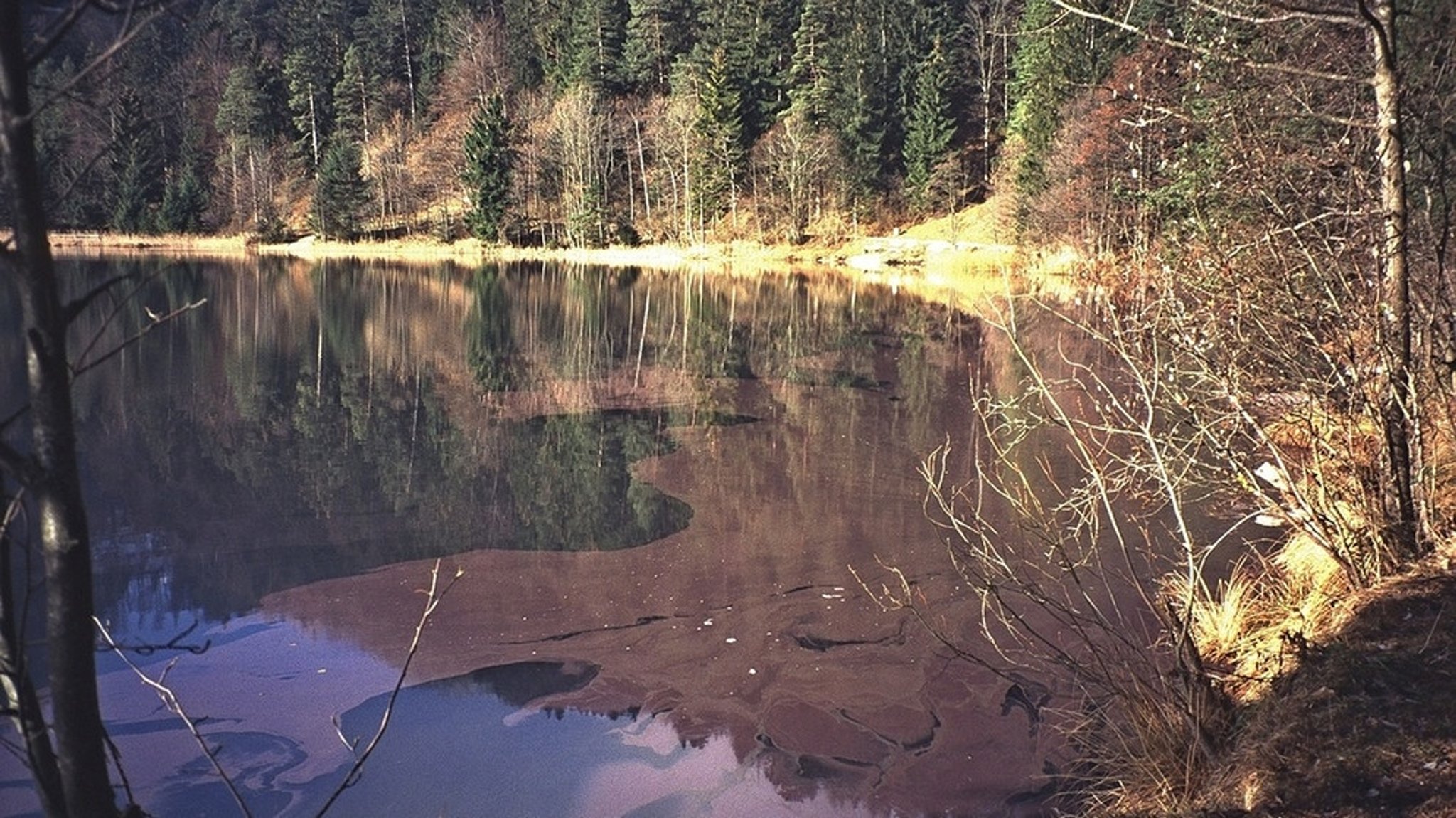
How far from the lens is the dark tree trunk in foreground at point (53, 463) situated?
6.11 feet

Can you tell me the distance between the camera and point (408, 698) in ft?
22.3

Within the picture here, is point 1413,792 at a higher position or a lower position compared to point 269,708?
higher

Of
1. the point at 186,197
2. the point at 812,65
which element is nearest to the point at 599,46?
the point at 812,65

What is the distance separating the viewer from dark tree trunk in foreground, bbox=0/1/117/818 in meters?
1.86

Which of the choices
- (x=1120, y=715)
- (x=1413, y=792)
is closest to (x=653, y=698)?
(x=1120, y=715)

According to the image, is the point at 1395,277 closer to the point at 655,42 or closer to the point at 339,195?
the point at 339,195

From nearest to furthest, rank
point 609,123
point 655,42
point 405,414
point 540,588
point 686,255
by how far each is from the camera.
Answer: point 540,588 < point 405,414 < point 686,255 < point 609,123 < point 655,42

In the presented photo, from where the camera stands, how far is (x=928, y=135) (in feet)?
184

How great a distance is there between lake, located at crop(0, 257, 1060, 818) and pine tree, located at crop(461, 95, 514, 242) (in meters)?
39.8

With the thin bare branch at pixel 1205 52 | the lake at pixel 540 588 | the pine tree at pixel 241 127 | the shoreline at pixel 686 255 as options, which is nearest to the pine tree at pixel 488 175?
the shoreline at pixel 686 255

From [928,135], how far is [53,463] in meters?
56.9

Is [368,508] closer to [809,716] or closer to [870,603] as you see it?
[870,603]

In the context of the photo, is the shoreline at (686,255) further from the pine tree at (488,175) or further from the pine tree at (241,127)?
the pine tree at (241,127)

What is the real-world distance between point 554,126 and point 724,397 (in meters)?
47.6
